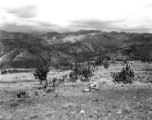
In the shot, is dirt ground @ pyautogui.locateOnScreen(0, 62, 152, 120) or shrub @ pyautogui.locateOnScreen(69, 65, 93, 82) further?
shrub @ pyautogui.locateOnScreen(69, 65, 93, 82)

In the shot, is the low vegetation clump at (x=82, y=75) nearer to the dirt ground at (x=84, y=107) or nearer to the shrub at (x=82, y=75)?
the shrub at (x=82, y=75)

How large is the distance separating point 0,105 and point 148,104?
44.6ft

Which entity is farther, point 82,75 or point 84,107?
point 82,75

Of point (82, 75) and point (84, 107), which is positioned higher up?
point (84, 107)

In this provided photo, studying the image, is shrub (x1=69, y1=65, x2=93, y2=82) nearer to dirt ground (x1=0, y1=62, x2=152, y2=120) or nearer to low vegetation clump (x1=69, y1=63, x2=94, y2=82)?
low vegetation clump (x1=69, y1=63, x2=94, y2=82)

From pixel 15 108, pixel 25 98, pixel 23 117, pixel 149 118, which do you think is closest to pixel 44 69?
pixel 25 98

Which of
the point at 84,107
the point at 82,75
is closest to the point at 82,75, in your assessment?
the point at 82,75

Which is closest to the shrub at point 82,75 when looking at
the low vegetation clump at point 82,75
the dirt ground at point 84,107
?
the low vegetation clump at point 82,75

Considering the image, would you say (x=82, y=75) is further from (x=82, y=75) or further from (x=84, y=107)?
(x=84, y=107)

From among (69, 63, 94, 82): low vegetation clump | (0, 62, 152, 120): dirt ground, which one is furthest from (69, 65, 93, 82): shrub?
(0, 62, 152, 120): dirt ground

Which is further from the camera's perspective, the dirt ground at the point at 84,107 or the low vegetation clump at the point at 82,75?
the low vegetation clump at the point at 82,75

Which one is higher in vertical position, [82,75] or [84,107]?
[84,107]

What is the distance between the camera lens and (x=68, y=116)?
510 inches

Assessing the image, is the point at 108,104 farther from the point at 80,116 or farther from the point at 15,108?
the point at 15,108
